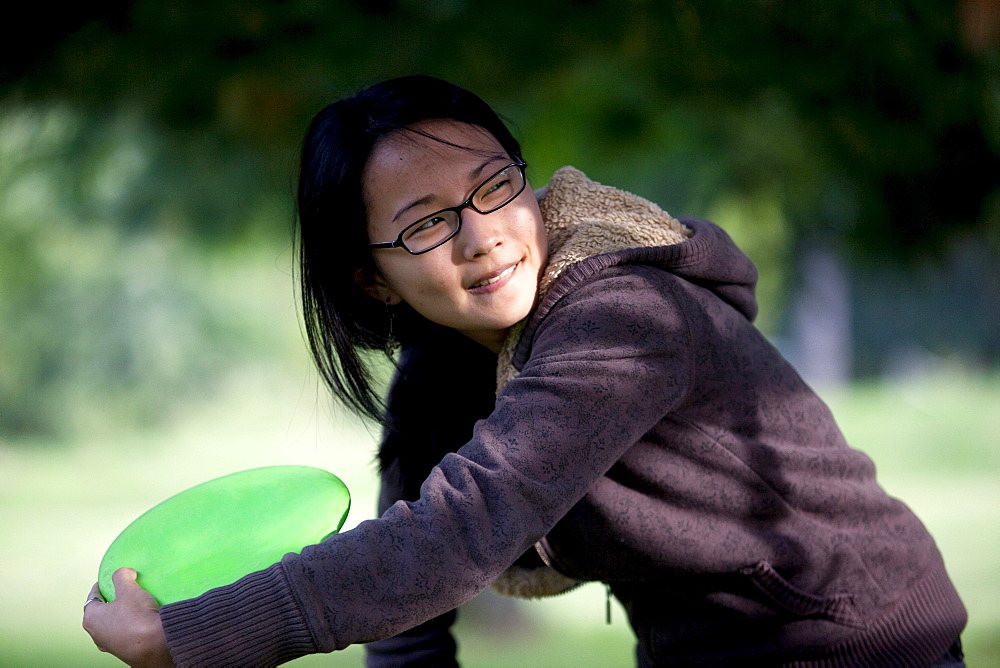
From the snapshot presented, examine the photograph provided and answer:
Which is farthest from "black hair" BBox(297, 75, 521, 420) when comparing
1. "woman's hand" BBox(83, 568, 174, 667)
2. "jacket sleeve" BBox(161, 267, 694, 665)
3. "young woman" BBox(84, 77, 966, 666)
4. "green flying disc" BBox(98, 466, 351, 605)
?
"woman's hand" BBox(83, 568, 174, 667)

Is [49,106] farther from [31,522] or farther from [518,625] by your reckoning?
[31,522]

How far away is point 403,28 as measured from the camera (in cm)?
298

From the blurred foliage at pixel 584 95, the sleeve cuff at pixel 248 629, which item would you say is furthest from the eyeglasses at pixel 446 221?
the blurred foliage at pixel 584 95

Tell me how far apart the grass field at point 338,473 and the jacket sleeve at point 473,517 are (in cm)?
103

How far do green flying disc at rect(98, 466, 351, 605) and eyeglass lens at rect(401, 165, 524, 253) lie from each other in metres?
0.37

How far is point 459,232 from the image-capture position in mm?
1494

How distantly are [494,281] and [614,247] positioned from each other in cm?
18

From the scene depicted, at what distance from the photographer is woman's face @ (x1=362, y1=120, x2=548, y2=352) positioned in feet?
4.88

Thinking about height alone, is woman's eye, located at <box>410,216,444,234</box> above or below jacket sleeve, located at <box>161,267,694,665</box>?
above

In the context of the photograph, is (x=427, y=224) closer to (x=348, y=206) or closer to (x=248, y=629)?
(x=348, y=206)

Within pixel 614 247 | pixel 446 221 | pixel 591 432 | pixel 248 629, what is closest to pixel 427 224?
pixel 446 221

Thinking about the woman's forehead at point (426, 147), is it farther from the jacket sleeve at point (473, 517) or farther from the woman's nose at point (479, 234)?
the jacket sleeve at point (473, 517)

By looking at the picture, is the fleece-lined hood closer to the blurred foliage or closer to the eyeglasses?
the eyeglasses

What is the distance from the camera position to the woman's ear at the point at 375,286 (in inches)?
64.7
